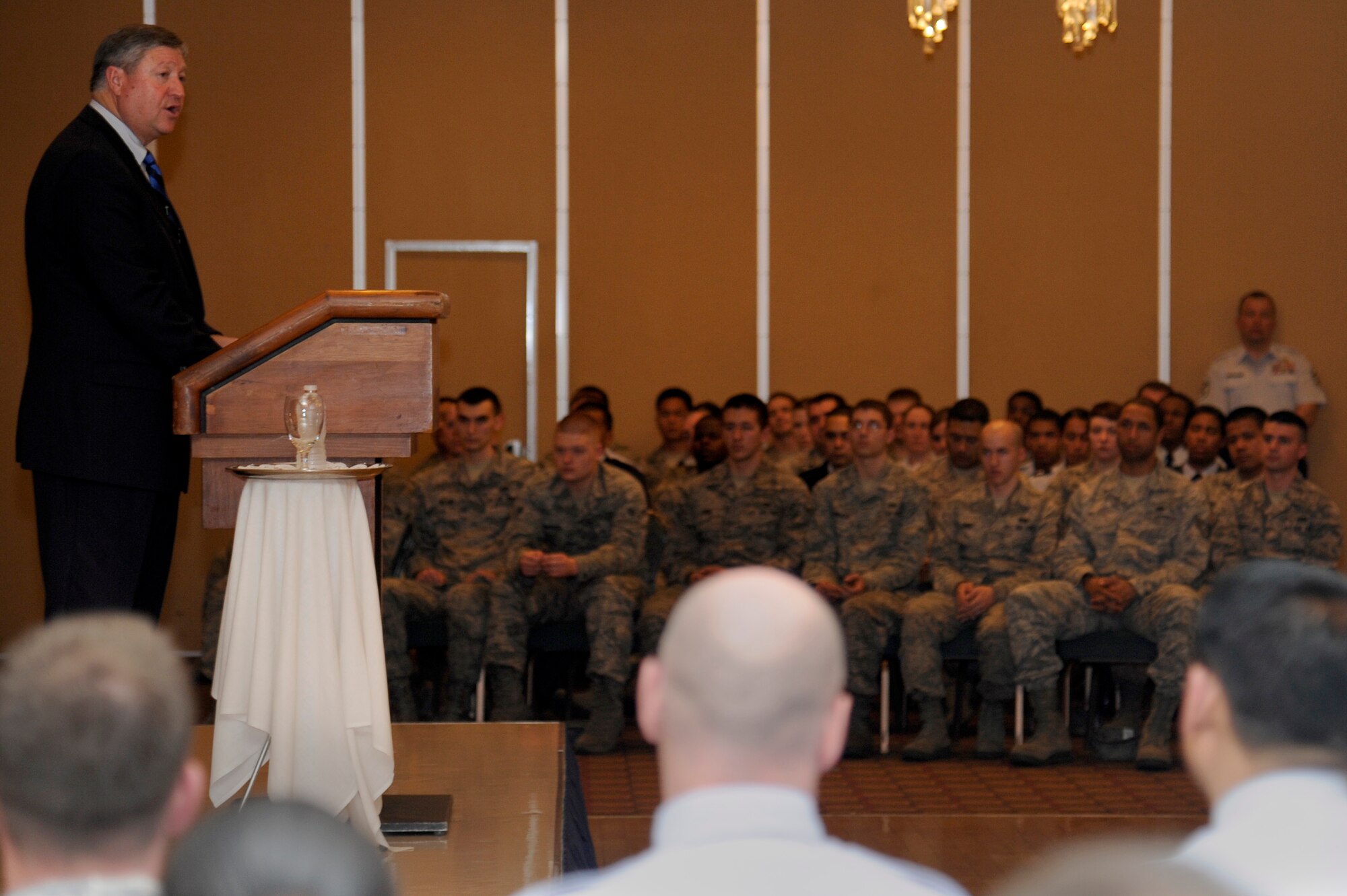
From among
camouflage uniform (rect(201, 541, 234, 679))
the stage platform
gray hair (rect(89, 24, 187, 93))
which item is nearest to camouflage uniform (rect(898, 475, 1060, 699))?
the stage platform

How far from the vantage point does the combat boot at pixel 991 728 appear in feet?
17.4

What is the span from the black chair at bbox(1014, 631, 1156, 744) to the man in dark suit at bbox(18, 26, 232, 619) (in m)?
3.47

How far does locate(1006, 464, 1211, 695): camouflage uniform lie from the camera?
514cm

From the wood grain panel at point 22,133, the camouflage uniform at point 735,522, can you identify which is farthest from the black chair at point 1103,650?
the wood grain panel at point 22,133

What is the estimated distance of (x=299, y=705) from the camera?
2.46 m

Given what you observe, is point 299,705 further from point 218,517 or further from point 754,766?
point 754,766

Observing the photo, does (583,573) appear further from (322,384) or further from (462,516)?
(322,384)

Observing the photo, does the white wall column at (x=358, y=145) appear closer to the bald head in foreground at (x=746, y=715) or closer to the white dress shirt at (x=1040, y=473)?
the white dress shirt at (x=1040, y=473)

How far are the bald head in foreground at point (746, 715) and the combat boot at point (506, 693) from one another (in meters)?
4.44

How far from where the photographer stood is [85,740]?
964mm

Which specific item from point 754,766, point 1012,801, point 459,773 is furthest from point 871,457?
point 754,766

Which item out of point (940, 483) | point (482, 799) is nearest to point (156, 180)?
point (482, 799)

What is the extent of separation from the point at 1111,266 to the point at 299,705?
6682mm

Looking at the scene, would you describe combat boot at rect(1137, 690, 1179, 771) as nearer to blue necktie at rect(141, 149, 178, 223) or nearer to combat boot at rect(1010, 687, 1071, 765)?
combat boot at rect(1010, 687, 1071, 765)
